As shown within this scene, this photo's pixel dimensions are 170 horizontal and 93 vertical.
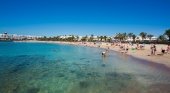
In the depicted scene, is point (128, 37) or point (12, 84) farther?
point (128, 37)

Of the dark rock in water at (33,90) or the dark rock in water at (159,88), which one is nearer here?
the dark rock in water at (159,88)

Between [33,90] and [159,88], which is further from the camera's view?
[159,88]

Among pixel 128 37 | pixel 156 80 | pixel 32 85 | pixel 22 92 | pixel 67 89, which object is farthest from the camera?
pixel 128 37

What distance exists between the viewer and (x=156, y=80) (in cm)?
2106

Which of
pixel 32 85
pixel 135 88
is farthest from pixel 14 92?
pixel 135 88

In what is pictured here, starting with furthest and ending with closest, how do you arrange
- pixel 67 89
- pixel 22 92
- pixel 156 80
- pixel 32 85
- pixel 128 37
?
pixel 128 37 → pixel 156 80 → pixel 32 85 → pixel 67 89 → pixel 22 92

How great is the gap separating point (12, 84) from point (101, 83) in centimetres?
720

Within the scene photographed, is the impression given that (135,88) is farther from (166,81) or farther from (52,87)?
(52,87)

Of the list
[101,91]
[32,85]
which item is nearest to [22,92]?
[32,85]

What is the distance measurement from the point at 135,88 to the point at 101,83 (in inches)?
126

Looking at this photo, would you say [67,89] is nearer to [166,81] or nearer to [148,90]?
[148,90]

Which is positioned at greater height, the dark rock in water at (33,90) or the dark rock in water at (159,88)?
the dark rock in water at (33,90)

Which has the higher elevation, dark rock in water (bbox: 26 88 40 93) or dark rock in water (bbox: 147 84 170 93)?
dark rock in water (bbox: 26 88 40 93)

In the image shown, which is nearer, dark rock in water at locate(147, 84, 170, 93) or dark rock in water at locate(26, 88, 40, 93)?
dark rock in water at locate(147, 84, 170, 93)
